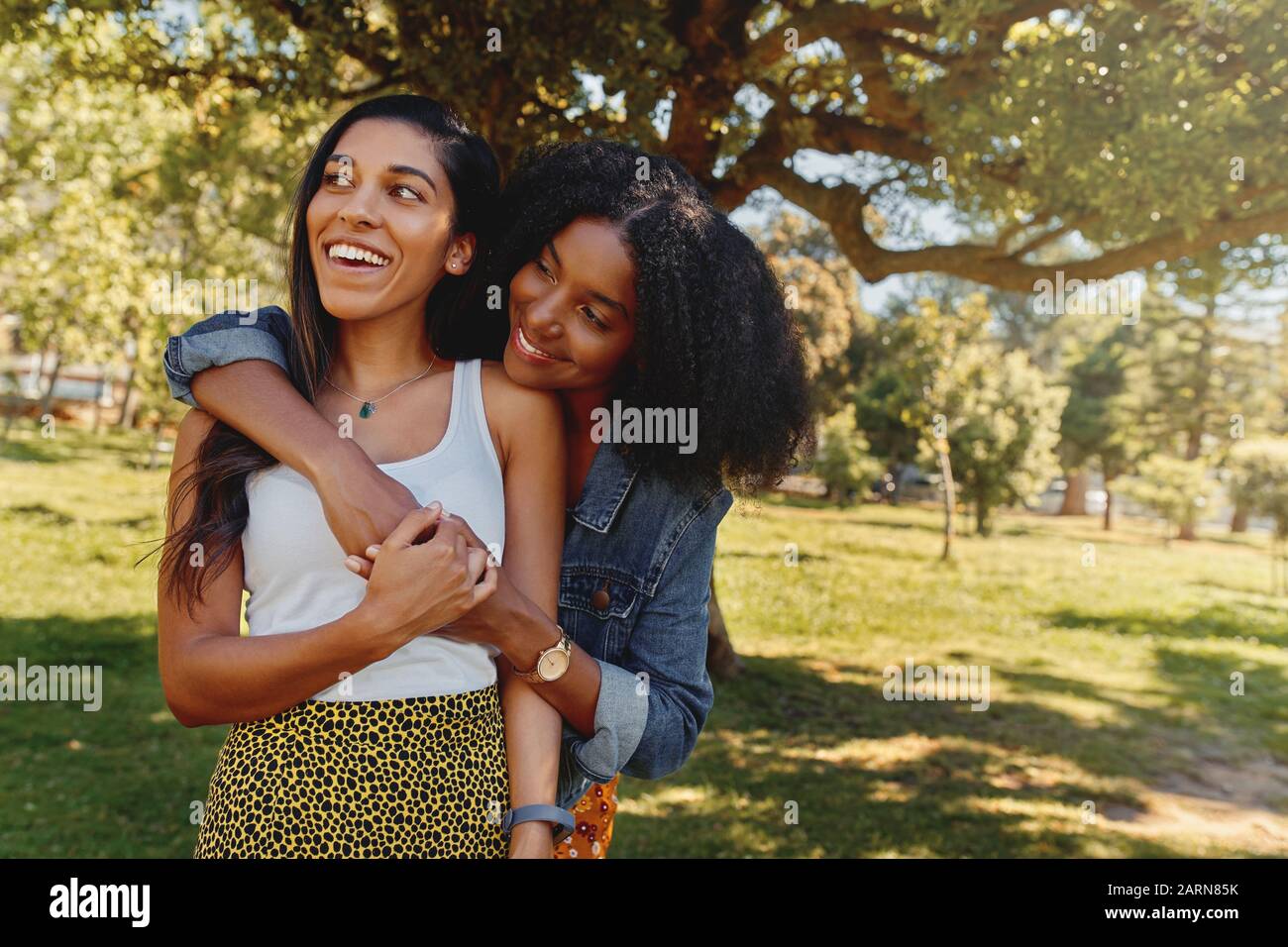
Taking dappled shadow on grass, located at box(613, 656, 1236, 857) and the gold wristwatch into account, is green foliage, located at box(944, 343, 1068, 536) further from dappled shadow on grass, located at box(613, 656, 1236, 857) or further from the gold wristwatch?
the gold wristwatch

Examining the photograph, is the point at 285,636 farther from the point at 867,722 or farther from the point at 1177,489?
the point at 1177,489

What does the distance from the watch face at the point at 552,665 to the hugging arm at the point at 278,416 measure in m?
0.35

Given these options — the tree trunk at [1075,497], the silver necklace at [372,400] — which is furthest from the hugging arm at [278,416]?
the tree trunk at [1075,497]

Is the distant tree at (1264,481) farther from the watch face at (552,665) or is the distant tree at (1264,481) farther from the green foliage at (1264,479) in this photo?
the watch face at (552,665)

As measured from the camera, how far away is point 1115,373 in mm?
35125

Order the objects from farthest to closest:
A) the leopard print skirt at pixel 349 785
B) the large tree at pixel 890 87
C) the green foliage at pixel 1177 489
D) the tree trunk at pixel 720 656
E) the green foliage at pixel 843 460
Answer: the green foliage at pixel 843 460 → the green foliage at pixel 1177 489 → the tree trunk at pixel 720 656 → the large tree at pixel 890 87 → the leopard print skirt at pixel 349 785

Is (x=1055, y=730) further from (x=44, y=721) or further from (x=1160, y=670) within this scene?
(x=44, y=721)

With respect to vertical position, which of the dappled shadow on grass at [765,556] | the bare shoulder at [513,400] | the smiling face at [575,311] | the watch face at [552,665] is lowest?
the dappled shadow on grass at [765,556]

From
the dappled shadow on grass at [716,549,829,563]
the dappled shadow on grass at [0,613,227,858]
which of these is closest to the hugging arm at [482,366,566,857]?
the dappled shadow on grass at [0,613,227,858]

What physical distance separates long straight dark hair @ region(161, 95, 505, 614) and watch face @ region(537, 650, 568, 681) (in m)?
0.56

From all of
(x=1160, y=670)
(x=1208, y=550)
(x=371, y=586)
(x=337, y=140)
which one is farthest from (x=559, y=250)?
(x=1208, y=550)

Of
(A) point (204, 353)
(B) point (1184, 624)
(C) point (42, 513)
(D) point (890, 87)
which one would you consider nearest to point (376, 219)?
(A) point (204, 353)

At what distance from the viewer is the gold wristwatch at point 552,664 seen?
172cm
